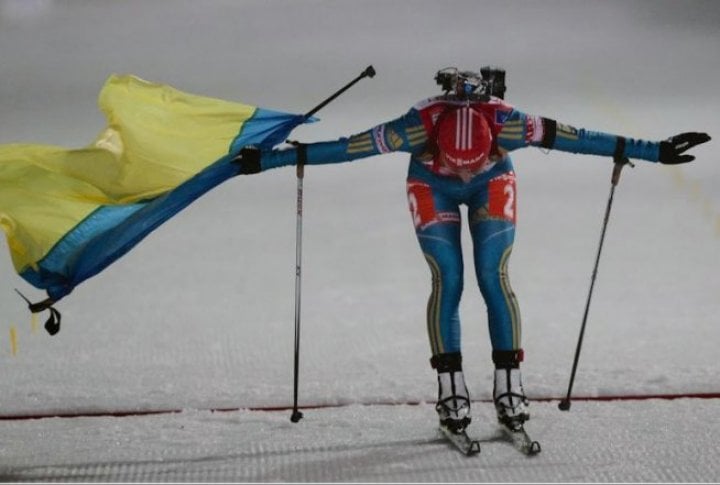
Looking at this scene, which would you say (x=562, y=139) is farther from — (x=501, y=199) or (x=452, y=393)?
(x=452, y=393)

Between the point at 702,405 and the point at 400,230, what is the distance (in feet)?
9.35

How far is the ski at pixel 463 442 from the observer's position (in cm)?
321

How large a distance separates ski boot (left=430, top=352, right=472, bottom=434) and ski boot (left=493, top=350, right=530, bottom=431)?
0.09 metres

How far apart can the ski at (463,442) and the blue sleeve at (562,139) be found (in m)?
0.75

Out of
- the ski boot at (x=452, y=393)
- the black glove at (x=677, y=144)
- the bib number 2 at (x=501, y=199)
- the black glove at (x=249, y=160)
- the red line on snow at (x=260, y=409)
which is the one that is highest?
the black glove at (x=677, y=144)

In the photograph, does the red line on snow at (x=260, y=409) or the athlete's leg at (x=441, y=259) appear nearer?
the athlete's leg at (x=441, y=259)

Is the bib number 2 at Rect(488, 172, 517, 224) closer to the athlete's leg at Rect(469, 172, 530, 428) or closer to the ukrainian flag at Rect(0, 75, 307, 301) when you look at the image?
the athlete's leg at Rect(469, 172, 530, 428)

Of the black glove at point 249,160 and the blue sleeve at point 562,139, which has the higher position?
the blue sleeve at point 562,139

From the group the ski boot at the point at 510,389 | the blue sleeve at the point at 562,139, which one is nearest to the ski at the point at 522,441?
the ski boot at the point at 510,389

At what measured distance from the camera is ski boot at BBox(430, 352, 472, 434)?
3277 mm

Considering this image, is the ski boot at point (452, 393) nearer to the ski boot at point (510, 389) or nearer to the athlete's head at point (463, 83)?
the ski boot at point (510, 389)

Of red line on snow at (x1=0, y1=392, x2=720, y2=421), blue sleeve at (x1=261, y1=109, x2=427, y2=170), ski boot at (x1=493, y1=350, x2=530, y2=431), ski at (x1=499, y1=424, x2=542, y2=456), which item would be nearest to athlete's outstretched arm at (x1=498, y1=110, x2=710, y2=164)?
blue sleeve at (x1=261, y1=109, x2=427, y2=170)

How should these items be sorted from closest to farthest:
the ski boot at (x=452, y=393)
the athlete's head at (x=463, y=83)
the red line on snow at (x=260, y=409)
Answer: the athlete's head at (x=463, y=83)
the ski boot at (x=452, y=393)
the red line on snow at (x=260, y=409)

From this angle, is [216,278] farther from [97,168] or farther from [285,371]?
[97,168]
